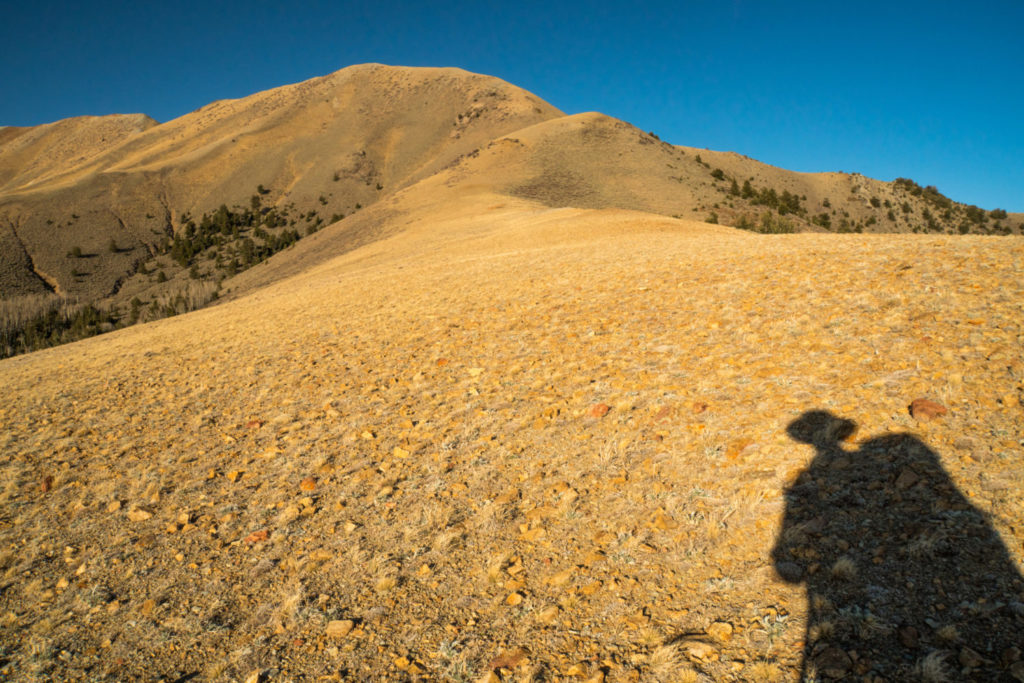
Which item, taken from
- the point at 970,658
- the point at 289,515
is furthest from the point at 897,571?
the point at 289,515

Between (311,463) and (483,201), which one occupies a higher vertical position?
(483,201)

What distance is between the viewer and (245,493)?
6.11 m

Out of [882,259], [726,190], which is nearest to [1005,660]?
[882,259]

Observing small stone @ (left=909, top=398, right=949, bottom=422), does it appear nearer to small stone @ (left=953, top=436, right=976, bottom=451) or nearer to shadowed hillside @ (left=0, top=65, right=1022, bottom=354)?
small stone @ (left=953, top=436, right=976, bottom=451)

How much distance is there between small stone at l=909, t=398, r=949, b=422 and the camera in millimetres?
5125

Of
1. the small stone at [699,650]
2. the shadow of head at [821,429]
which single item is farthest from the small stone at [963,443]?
the small stone at [699,650]

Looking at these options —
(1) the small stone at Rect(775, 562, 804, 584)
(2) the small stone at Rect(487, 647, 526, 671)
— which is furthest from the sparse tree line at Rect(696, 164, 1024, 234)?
(2) the small stone at Rect(487, 647, 526, 671)

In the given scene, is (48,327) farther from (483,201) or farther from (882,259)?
(882,259)

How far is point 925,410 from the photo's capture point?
523cm

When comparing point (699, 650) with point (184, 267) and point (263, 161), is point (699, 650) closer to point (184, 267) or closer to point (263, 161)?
point (184, 267)

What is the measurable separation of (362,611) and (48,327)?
205 ft

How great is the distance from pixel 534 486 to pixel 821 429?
3.09 m

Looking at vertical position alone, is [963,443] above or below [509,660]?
above

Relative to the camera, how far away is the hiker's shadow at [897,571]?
2941mm
